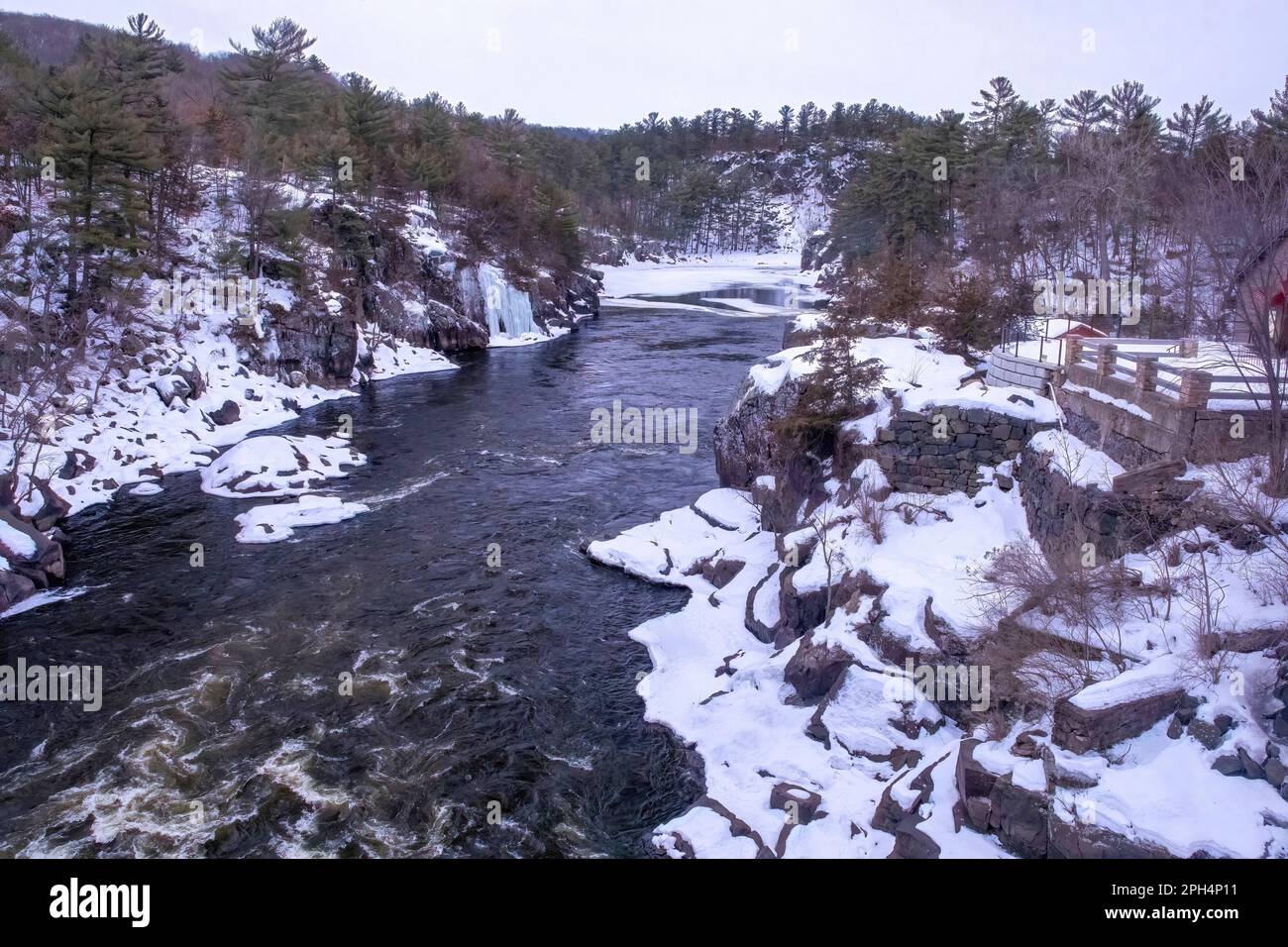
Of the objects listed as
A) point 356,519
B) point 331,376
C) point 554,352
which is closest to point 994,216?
point 554,352

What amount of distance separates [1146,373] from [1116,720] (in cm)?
625

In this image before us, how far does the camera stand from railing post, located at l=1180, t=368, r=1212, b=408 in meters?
11.3

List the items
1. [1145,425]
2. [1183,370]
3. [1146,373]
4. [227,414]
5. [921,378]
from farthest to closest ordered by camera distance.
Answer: [227,414]
[921,378]
[1146,373]
[1145,425]
[1183,370]

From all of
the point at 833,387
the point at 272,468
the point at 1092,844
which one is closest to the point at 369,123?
the point at 272,468

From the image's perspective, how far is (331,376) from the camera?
34.8 metres

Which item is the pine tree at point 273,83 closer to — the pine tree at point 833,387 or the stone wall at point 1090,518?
the pine tree at point 833,387

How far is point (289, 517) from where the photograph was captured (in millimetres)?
19547

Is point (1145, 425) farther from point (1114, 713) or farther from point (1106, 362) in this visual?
point (1114, 713)

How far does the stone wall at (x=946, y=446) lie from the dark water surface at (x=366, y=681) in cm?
492

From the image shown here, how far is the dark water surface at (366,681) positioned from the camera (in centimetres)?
997

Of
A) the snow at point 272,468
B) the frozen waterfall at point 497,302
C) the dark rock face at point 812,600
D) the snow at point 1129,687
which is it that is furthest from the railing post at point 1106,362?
the frozen waterfall at point 497,302

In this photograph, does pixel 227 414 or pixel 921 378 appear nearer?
pixel 921 378
